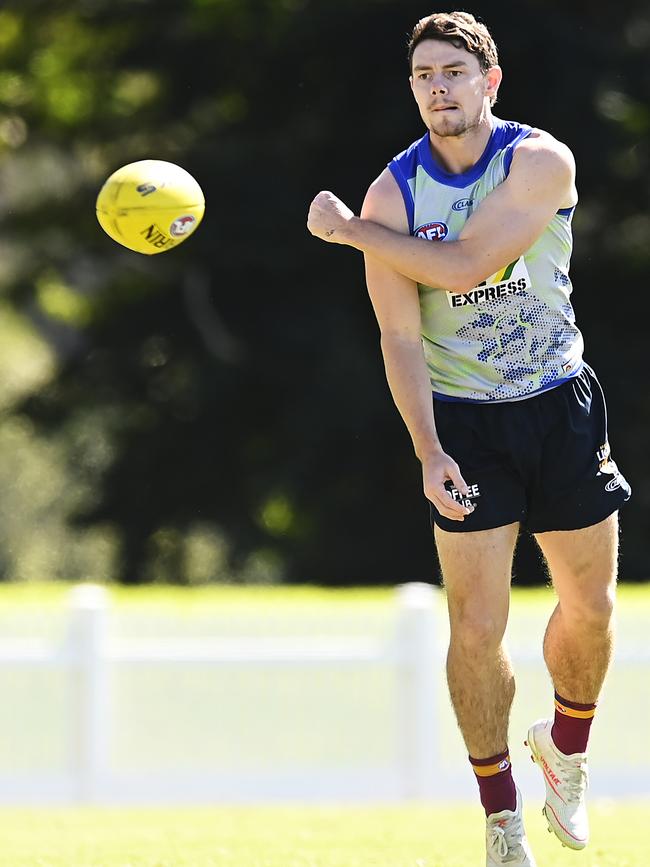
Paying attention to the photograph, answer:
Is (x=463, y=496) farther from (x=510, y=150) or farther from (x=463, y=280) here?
(x=510, y=150)

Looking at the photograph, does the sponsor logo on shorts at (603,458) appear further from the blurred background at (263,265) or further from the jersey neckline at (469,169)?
the blurred background at (263,265)

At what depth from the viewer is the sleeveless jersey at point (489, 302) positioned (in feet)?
15.4

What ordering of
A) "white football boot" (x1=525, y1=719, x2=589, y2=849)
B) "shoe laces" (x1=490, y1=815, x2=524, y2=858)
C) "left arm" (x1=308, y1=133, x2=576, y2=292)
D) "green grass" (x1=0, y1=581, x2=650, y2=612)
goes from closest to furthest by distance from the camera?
1. "left arm" (x1=308, y1=133, x2=576, y2=292)
2. "shoe laces" (x1=490, y1=815, x2=524, y2=858)
3. "white football boot" (x1=525, y1=719, x2=589, y2=849)
4. "green grass" (x1=0, y1=581, x2=650, y2=612)

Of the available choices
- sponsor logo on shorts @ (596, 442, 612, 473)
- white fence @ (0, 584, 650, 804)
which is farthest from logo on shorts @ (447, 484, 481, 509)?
white fence @ (0, 584, 650, 804)

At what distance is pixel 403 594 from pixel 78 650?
7.20 feet

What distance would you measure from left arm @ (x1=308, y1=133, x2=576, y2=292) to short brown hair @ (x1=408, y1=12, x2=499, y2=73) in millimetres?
332

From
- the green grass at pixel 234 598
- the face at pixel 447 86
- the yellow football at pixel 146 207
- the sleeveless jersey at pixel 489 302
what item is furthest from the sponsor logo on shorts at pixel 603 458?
the green grass at pixel 234 598

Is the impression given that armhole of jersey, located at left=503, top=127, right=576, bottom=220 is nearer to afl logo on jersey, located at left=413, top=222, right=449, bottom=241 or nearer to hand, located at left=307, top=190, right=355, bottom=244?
afl logo on jersey, located at left=413, top=222, right=449, bottom=241

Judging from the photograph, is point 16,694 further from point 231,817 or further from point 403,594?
point 403,594

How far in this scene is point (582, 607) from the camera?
16.1 feet

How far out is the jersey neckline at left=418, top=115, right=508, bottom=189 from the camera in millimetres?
4695

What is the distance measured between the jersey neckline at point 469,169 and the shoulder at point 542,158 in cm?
9

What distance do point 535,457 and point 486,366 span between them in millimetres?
320

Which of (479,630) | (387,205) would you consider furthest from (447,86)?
(479,630)
